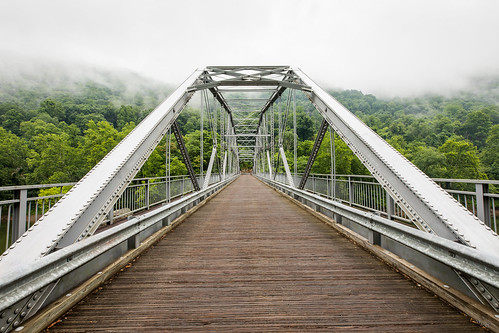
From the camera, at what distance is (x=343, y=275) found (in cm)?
299

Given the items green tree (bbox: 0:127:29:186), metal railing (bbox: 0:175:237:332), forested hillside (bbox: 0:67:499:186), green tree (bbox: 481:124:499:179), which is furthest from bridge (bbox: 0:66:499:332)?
green tree (bbox: 481:124:499:179)

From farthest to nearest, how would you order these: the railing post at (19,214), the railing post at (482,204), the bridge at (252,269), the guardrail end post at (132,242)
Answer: the guardrail end post at (132,242) → the railing post at (482,204) → the railing post at (19,214) → the bridge at (252,269)

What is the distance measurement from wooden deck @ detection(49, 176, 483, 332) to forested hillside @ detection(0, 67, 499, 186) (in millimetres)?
32292

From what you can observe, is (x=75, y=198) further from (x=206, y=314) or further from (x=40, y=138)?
(x=40, y=138)

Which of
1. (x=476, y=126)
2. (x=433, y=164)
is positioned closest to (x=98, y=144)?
(x=433, y=164)

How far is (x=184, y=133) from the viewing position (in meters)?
75.8

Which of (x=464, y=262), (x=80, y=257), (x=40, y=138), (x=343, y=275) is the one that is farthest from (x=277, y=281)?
(x=40, y=138)

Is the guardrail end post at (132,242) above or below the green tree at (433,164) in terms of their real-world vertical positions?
below

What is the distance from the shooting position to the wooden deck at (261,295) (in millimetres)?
2076

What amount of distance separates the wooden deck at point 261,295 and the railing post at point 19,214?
141 cm

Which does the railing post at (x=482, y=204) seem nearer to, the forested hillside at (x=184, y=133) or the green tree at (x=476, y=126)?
the forested hillside at (x=184, y=133)

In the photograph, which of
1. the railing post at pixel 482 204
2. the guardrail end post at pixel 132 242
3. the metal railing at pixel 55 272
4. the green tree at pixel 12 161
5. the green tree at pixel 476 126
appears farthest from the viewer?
the green tree at pixel 476 126

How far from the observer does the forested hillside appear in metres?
36.4

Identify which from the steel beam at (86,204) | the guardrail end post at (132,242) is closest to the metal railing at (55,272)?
the guardrail end post at (132,242)
